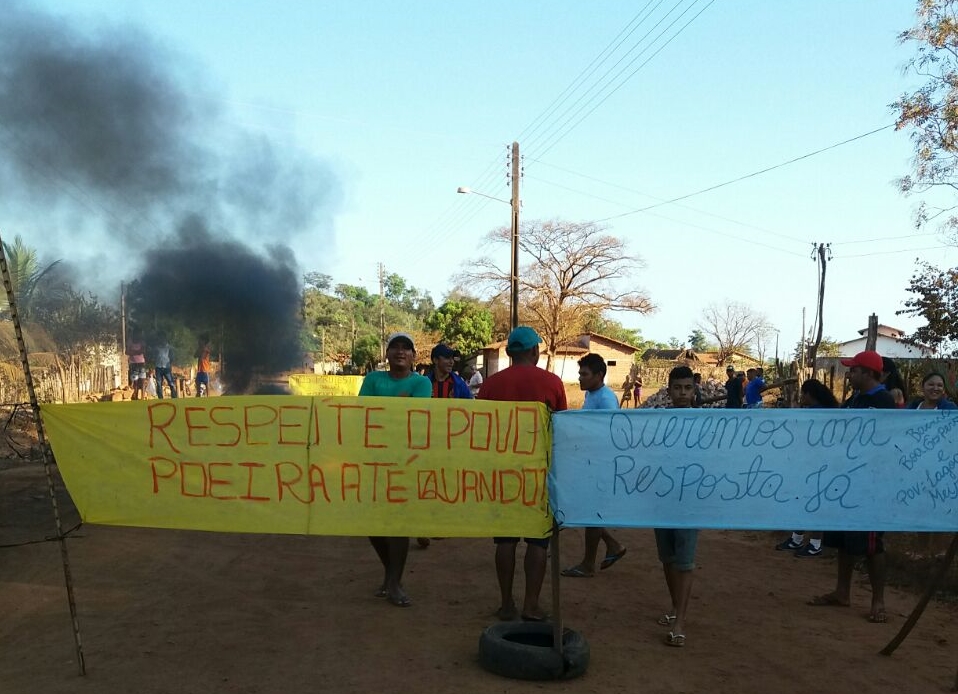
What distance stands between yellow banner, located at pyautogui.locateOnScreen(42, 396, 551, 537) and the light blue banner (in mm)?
252

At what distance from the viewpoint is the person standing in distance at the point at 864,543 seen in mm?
5371

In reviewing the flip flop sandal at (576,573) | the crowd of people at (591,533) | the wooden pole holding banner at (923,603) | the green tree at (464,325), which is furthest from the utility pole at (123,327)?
the green tree at (464,325)

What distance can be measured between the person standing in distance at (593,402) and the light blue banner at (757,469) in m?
1.73

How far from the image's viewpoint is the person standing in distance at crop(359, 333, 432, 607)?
5379mm

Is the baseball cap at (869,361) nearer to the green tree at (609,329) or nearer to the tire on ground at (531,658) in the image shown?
the tire on ground at (531,658)

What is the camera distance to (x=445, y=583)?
19.9 ft

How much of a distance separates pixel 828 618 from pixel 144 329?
818 inches

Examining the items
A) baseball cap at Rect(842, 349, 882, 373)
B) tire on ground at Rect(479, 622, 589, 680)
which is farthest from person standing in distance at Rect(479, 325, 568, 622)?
baseball cap at Rect(842, 349, 882, 373)

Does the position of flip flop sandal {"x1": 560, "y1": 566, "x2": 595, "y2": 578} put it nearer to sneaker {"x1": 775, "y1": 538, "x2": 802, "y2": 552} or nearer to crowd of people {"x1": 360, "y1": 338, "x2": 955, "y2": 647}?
crowd of people {"x1": 360, "y1": 338, "x2": 955, "y2": 647}

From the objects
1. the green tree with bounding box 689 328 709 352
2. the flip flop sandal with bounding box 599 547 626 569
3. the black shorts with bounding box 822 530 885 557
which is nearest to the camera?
the black shorts with bounding box 822 530 885 557

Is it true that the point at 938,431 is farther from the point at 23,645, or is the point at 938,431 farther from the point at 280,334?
the point at 280,334

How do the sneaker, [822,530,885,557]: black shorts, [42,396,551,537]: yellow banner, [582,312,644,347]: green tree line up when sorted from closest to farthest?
[42,396,551,537]: yellow banner
[822,530,885,557]: black shorts
the sneaker
[582,312,644,347]: green tree

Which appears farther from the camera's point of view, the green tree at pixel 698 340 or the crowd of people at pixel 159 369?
the green tree at pixel 698 340

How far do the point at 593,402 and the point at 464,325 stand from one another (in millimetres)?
39668
